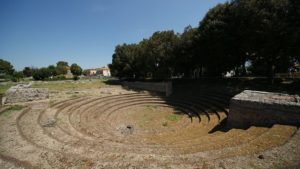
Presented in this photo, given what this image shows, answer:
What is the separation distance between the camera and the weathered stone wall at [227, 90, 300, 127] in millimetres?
7203

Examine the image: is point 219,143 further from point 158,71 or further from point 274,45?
point 158,71

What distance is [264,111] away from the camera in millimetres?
7973

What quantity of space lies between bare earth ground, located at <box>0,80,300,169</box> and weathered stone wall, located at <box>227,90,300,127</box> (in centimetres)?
76

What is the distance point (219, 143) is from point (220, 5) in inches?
758

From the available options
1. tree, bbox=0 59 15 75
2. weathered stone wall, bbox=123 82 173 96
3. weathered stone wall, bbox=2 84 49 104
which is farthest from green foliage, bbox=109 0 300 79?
tree, bbox=0 59 15 75

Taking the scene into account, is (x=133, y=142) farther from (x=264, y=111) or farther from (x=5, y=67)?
(x=5, y=67)

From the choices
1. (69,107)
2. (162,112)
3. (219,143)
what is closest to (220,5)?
(162,112)

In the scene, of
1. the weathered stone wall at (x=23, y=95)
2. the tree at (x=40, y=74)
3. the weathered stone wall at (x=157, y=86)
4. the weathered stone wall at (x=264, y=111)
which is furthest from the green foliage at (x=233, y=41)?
the tree at (x=40, y=74)

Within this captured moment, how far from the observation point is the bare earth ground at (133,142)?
4840mm

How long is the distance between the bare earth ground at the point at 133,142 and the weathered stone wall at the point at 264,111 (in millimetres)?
762

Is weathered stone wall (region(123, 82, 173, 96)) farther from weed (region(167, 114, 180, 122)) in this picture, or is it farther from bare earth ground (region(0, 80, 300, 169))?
bare earth ground (region(0, 80, 300, 169))

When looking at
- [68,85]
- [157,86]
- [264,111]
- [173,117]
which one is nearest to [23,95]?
[173,117]

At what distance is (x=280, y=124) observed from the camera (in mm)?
7320

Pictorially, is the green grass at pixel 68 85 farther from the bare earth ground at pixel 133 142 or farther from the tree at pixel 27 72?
the tree at pixel 27 72
